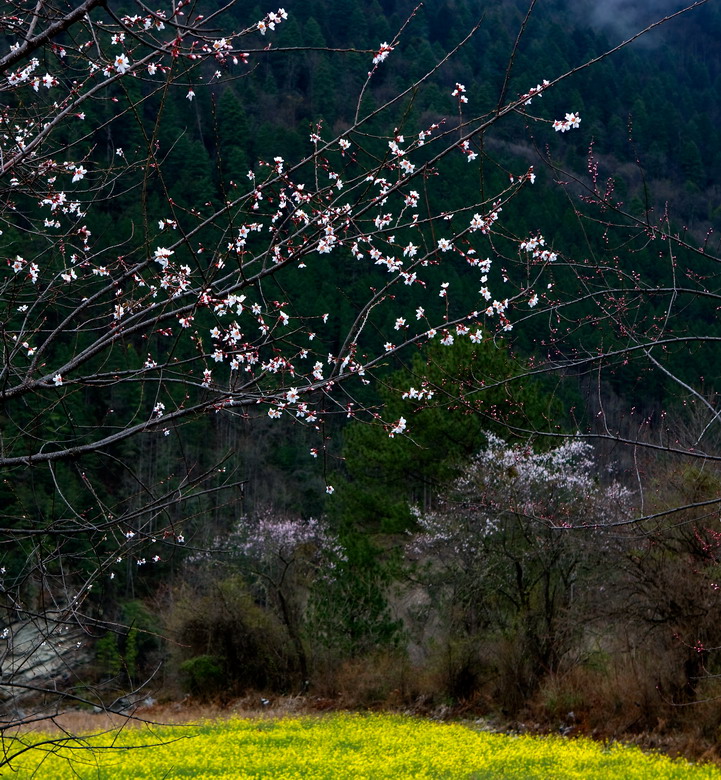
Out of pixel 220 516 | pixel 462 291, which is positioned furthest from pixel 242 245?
pixel 220 516

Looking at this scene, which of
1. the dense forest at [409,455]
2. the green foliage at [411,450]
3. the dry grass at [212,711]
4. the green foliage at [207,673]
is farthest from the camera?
the green foliage at [411,450]

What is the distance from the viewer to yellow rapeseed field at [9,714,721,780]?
33.0 ft

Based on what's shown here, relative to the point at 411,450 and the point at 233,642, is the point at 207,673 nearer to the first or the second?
the point at 233,642

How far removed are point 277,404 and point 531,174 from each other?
1525mm

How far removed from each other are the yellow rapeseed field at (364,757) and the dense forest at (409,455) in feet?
4.62

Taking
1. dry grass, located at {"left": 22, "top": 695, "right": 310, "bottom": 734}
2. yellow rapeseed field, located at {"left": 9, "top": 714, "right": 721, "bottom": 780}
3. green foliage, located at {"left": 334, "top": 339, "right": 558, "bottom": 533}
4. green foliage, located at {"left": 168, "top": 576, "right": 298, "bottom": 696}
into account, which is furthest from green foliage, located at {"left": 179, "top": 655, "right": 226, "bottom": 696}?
green foliage, located at {"left": 334, "top": 339, "right": 558, "bottom": 533}

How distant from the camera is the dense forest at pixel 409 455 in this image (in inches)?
130

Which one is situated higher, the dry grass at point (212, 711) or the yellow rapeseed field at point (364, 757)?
the yellow rapeseed field at point (364, 757)

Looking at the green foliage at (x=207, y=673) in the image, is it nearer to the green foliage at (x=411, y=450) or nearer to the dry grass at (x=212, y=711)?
the dry grass at (x=212, y=711)

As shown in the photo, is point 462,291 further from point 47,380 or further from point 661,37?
point 661,37

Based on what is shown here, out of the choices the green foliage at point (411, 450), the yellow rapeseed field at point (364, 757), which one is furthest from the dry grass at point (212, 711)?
the green foliage at point (411, 450)

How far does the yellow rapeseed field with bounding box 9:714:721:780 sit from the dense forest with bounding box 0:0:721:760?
141 cm

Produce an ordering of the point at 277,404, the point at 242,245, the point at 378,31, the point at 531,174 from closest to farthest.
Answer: the point at 277,404, the point at 531,174, the point at 242,245, the point at 378,31

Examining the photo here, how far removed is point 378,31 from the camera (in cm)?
7994
